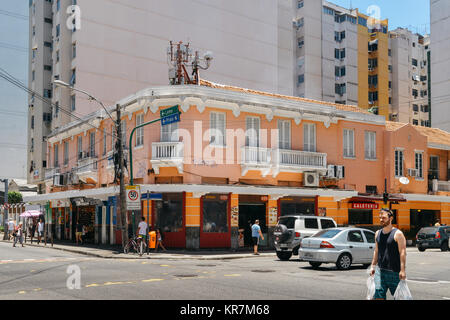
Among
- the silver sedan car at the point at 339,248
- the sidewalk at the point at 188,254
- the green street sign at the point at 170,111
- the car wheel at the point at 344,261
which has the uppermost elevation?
the green street sign at the point at 170,111

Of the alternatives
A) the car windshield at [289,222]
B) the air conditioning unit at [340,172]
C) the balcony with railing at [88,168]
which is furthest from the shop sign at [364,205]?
the balcony with railing at [88,168]

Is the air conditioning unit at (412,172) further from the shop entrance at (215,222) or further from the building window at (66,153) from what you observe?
the building window at (66,153)

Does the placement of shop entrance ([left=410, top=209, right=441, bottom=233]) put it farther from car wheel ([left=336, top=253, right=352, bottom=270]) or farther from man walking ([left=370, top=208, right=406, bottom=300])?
man walking ([left=370, top=208, right=406, bottom=300])

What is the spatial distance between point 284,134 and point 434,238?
1029 centimetres

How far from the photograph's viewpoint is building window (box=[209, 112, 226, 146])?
28859mm

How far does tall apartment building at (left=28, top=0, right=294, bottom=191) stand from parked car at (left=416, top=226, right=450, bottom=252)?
2870 centimetres

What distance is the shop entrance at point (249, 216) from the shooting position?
98.5 ft

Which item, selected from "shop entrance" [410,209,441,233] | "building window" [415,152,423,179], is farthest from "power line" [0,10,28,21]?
"shop entrance" [410,209,441,233]

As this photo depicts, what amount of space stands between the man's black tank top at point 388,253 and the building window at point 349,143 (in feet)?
85.9

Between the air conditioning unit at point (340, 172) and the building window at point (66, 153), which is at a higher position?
the building window at point (66, 153)

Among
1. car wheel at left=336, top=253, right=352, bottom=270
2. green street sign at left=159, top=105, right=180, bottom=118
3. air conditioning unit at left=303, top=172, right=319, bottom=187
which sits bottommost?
car wheel at left=336, top=253, right=352, bottom=270

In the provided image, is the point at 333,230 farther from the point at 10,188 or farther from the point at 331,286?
the point at 10,188

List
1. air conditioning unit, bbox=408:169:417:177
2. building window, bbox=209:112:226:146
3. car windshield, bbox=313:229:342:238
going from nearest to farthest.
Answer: car windshield, bbox=313:229:342:238
building window, bbox=209:112:226:146
air conditioning unit, bbox=408:169:417:177

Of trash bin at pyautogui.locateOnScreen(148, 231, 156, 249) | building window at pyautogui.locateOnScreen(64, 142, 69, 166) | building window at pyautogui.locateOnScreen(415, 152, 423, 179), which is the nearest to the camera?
trash bin at pyautogui.locateOnScreen(148, 231, 156, 249)
